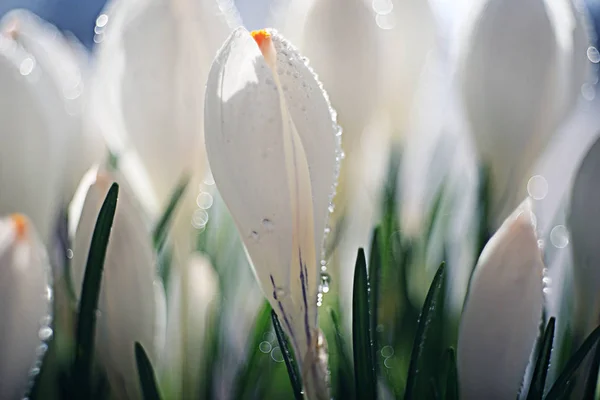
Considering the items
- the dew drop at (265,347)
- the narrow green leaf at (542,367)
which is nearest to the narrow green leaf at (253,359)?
the dew drop at (265,347)

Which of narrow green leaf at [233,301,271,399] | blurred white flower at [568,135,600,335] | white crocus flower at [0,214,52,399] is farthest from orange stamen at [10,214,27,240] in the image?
blurred white flower at [568,135,600,335]

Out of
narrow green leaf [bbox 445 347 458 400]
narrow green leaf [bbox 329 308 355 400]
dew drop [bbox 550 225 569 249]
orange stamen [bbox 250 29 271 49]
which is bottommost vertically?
Result: narrow green leaf [bbox 445 347 458 400]

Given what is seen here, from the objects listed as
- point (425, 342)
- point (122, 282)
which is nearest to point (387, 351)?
point (425, 342)

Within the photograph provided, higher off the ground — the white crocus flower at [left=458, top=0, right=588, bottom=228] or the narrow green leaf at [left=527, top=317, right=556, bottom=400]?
the white crocus flower at [left=458, top=0, right=588, bottom=228]

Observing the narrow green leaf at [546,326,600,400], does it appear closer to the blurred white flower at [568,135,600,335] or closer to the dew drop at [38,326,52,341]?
the blurred white flower at [568,135,600,335]

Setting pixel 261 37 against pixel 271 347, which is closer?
pixel 261 37

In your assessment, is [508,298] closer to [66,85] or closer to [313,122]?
[313,122]

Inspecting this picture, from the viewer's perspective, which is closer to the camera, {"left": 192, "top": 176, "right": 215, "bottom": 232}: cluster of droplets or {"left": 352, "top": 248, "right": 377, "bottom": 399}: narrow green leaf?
{"left": 352, "top": 248, "right": 377, "bottom": 399}: narrow green leaf

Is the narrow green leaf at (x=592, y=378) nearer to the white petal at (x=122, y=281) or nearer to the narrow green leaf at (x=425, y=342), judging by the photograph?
the narrow green leaf at (x=425, y=342)
